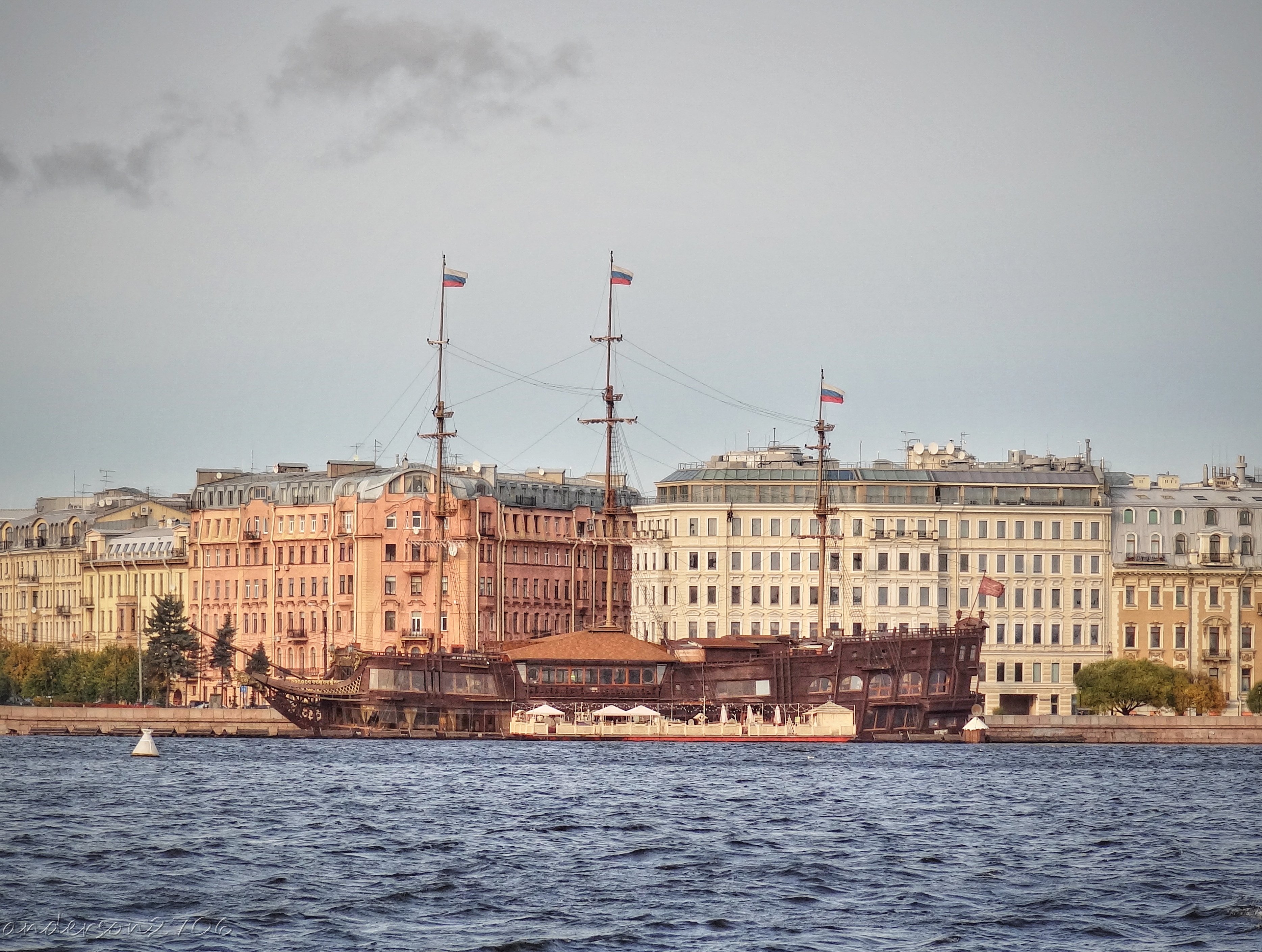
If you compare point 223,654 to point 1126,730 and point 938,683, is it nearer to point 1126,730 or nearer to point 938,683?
point 938,683

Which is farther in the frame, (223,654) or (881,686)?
(223,654)

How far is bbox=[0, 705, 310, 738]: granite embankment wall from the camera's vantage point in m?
123

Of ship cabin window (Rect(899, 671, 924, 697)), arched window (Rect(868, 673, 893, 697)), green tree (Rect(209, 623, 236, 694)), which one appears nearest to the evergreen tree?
green tree (Rect(209, 623, 236, 694))

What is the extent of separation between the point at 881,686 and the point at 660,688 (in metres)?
10.7

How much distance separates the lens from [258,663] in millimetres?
144625

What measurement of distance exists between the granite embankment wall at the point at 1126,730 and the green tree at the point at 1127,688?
727cm

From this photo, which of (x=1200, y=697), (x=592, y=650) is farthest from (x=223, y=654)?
(x=1200, y=697)

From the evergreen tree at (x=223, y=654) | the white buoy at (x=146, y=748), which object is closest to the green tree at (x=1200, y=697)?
the evergreen tree at (x=223, y=654)

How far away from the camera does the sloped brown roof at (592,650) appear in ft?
393

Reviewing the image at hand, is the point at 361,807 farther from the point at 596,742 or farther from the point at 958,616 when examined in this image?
the point at 958,616

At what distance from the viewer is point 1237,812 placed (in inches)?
2832

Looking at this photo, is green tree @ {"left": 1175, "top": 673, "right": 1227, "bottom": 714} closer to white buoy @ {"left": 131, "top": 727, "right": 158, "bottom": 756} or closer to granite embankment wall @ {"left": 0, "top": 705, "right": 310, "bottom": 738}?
granite embankment wall @ {"left": 0, "top": 705, "right": 310, "bottom": 738}

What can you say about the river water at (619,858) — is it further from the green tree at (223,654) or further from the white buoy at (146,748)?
the green tree at (223,654)

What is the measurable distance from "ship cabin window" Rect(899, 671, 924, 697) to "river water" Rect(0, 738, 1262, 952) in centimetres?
2622
